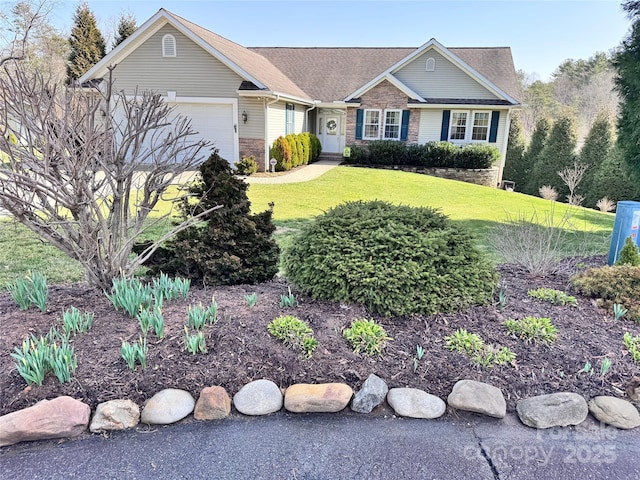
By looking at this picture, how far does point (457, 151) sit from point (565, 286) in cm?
1403

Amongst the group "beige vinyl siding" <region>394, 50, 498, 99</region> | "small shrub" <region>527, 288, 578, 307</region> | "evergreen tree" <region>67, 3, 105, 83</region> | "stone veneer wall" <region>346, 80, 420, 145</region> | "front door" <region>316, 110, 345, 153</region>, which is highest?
"evergreen tree" <region>67, 3, 105, 83</region>

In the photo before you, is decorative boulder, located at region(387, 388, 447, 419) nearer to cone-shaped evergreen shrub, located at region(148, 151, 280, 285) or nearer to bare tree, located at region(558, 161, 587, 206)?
cone-shaped evergreen shrub, located at region(148, 151, 280, 285)

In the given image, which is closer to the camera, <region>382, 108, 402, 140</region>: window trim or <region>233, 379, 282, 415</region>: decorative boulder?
<region>233, 379, 282, 415</region>: decorative boulder

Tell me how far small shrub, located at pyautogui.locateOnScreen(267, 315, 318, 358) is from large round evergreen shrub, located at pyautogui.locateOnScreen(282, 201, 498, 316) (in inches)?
18.5

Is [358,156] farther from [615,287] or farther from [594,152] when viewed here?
[615,287]

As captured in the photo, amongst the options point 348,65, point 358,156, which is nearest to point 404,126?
point 358,156

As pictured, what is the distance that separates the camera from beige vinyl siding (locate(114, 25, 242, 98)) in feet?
49.6

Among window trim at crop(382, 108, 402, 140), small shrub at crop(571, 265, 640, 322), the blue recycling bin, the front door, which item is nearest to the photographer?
small shrub at crop(571, 265, 640, 322)

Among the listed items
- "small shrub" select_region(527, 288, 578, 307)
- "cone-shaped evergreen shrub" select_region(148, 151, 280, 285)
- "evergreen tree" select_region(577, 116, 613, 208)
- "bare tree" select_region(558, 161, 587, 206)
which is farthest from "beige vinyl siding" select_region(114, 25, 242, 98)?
"evergreen tree" select_region(577, 116, 613, 208)

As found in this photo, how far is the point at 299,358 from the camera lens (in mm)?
2988

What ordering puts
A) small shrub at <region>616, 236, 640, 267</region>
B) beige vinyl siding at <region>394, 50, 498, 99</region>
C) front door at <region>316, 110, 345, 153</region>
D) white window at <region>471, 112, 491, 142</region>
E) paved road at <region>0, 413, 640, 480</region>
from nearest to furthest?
paved road at <region>0, 413, 640, 480</region> < small shrub at <region>616, 236, 640, 267</region> < white window at <region>471, 112, 491, 142</region> < beige vinyl siding at <region>394, 50, 498, 99</region> < front door at <region>316, 110, 345, 153</region>

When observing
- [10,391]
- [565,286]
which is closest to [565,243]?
[565,286]

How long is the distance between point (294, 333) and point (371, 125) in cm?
1767

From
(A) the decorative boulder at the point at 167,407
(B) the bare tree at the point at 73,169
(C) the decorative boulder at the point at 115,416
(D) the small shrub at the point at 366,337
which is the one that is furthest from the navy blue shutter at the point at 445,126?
(C) the decorative boulder at the point at 115,416
